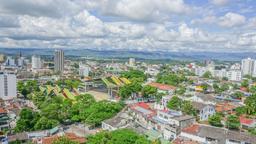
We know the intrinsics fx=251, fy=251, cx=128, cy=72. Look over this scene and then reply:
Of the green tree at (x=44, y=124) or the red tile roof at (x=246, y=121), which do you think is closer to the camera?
the green tree at (x=44, y=124)

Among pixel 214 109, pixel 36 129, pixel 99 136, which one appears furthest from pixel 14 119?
pixel 214 109

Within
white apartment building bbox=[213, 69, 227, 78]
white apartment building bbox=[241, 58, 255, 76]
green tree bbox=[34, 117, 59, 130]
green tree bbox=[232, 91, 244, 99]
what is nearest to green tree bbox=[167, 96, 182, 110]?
green tree bbox=[34, 117, 59, 130]

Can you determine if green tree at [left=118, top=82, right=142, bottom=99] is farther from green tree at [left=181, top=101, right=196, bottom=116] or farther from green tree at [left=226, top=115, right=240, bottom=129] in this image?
green tree at [left=226, top=115, right=240, bottom=129]

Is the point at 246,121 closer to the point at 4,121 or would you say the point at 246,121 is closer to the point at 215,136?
the point at 215,136

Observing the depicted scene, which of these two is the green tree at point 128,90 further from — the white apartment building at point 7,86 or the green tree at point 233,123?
the white apartment building at point 7,86

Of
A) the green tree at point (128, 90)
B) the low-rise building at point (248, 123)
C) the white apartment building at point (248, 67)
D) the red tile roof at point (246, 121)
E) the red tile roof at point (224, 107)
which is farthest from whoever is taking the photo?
the white apartment building at point (248, 67)

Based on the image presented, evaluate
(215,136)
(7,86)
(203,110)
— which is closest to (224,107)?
(203,110)

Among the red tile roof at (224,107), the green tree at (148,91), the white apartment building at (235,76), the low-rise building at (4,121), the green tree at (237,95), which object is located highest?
the white apartment building at (235,76)

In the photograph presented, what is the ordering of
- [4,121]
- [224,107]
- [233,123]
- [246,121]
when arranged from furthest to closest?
1. [224,107]
2. [4,121]
3. [246,121]
4. [233,123]

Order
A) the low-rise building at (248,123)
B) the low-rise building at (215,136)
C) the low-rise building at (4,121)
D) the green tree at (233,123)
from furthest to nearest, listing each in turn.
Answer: the low-rise building at (4,121)
the low-rise building at (248,123)
the green tree at (233,123)
the low-rise building at (215,136)

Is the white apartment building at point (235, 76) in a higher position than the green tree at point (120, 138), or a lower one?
higher

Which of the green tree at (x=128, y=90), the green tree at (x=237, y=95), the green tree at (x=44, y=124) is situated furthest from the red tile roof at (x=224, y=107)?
the green tree at (x=44, y=124)
